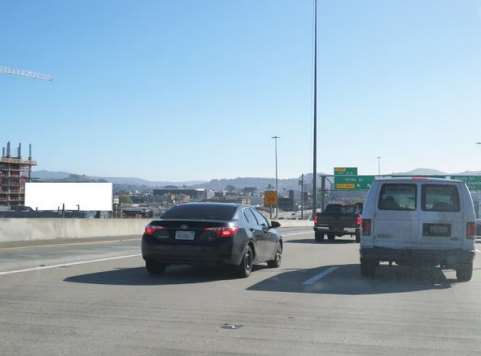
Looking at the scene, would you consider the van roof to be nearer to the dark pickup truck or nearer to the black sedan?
the black sedan

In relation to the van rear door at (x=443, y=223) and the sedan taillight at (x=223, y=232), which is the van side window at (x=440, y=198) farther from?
the sedan taillight at (x=223, y=232)

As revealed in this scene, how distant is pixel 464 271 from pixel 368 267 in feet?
6.04

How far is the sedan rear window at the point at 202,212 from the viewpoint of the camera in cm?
1339

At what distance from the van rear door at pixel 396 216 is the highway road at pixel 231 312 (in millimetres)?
835

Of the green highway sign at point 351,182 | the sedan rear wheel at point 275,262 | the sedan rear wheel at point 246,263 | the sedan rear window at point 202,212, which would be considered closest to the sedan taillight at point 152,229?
the sedan rear window at point 202,212

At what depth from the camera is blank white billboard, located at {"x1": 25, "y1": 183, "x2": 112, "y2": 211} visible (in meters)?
63.5

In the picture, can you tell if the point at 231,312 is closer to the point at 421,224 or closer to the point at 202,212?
the point at 202,212

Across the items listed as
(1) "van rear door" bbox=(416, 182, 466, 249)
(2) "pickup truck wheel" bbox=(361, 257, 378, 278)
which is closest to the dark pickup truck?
(2) "pickup truck wheel" bbox=(361, 257, 378, 278)

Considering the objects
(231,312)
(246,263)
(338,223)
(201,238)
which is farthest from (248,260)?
(338,223)

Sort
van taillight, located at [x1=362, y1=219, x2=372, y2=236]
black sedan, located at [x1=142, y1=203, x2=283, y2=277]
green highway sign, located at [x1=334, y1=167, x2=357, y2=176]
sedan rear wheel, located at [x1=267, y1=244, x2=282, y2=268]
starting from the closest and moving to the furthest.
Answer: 1. black sedan, located at [x1=142, y1=203, x2=283, y2=277]
2. van taillight, located at [x1=362, y1=219, x2=372, y2=236]
3. sedan rear wheel, located at [x1=267, y1=244, x2=282, y2=268]
4. green highway sign, located at [x1=334, y1=167, x2=357, y2=176]

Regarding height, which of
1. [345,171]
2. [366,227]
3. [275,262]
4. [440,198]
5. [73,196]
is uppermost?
[345,171]

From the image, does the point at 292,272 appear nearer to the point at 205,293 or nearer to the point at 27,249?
the point at 205,293

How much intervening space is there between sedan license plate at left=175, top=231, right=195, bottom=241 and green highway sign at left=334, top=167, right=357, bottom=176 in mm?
58836

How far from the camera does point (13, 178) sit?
97938 millimetres
